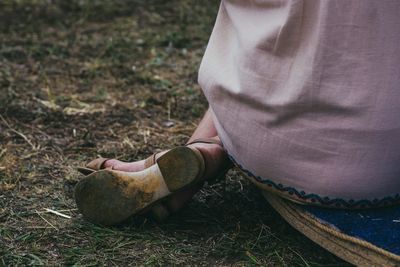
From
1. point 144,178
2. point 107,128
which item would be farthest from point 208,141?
point 107,128

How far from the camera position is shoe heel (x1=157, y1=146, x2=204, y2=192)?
155 centimetres

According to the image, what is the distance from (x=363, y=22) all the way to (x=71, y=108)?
1.37 metres

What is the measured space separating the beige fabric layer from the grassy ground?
0.22 metres

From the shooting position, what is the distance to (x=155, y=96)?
8.79ft

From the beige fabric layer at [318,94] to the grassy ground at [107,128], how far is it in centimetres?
22

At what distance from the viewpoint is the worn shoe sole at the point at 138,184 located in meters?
1.56

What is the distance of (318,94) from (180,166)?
0.35 meters

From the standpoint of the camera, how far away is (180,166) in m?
1.56

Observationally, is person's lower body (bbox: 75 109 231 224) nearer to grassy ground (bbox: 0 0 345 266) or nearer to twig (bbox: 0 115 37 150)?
grassy ground (bbox: 0 0 345 266)

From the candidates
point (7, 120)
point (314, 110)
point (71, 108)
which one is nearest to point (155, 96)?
point (71, 108)

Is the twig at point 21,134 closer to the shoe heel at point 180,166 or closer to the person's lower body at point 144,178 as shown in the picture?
the person's lower body at point 144,178

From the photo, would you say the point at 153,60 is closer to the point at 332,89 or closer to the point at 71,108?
the point at 71,108

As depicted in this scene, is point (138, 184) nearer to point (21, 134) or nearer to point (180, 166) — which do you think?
point (180, 166)

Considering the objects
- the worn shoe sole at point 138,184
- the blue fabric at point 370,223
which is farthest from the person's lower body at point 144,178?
the blue fabric at point 370,223
